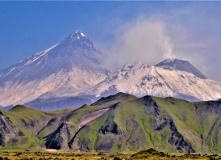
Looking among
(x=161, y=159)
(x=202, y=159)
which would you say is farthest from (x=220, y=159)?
(x=161, y=159)

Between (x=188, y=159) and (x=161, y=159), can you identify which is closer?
(x=161, y=159)

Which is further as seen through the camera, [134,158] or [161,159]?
[134,158]

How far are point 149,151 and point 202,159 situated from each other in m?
27.8

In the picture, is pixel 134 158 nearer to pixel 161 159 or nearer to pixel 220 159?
pixel 161 159

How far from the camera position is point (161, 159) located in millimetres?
173375

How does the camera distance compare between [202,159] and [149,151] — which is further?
[149,151]

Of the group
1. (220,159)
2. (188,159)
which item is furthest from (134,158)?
(220,159)

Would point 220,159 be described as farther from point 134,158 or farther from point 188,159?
point 134,158

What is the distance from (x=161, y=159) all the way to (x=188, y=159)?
1968cm

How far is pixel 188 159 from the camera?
609 ft

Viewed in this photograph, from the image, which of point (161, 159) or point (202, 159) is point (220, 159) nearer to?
point (202, 159)

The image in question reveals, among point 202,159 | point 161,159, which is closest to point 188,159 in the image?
point 202,159

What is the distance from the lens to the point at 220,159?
184m

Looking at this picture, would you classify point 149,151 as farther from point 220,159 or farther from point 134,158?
point 220,159
